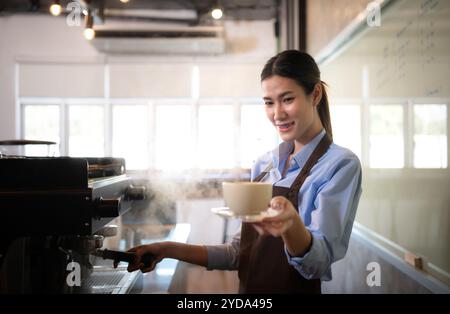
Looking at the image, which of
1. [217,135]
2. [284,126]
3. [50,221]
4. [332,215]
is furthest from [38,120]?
[332,215]

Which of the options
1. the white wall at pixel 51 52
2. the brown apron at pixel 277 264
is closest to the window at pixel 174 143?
the white wall at pixel 51 52

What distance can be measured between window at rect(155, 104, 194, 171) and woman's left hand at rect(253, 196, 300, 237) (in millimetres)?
781

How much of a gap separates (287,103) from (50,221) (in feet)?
1.54

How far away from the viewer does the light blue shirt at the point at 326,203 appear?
560 millimetres

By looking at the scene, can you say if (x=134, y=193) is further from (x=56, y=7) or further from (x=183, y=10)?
(x=183, y=10)

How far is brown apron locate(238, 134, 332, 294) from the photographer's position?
0.66 meters

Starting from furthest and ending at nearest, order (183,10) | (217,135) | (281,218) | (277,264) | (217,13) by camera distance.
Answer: (183,10) → (217,13) → (217,135) → (277,264) → (281,218)

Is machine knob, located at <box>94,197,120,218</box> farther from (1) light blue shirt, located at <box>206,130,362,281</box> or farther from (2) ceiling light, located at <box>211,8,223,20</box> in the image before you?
(2) ceiling light, located at <box>211,8,223,20</box>

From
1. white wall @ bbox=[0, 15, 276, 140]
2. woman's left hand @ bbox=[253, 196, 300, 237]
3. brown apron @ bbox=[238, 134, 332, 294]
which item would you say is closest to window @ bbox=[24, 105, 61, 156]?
white wall @ bbox=[0, 15, 276, 140]

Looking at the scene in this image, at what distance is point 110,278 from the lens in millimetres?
748

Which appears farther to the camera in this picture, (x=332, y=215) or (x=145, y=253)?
(x=145, y=253)

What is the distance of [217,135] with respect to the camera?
46.8 inches

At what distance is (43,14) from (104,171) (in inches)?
22.5

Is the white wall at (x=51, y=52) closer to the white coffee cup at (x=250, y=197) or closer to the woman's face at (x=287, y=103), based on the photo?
the woman's face at (x=287, y=103)
